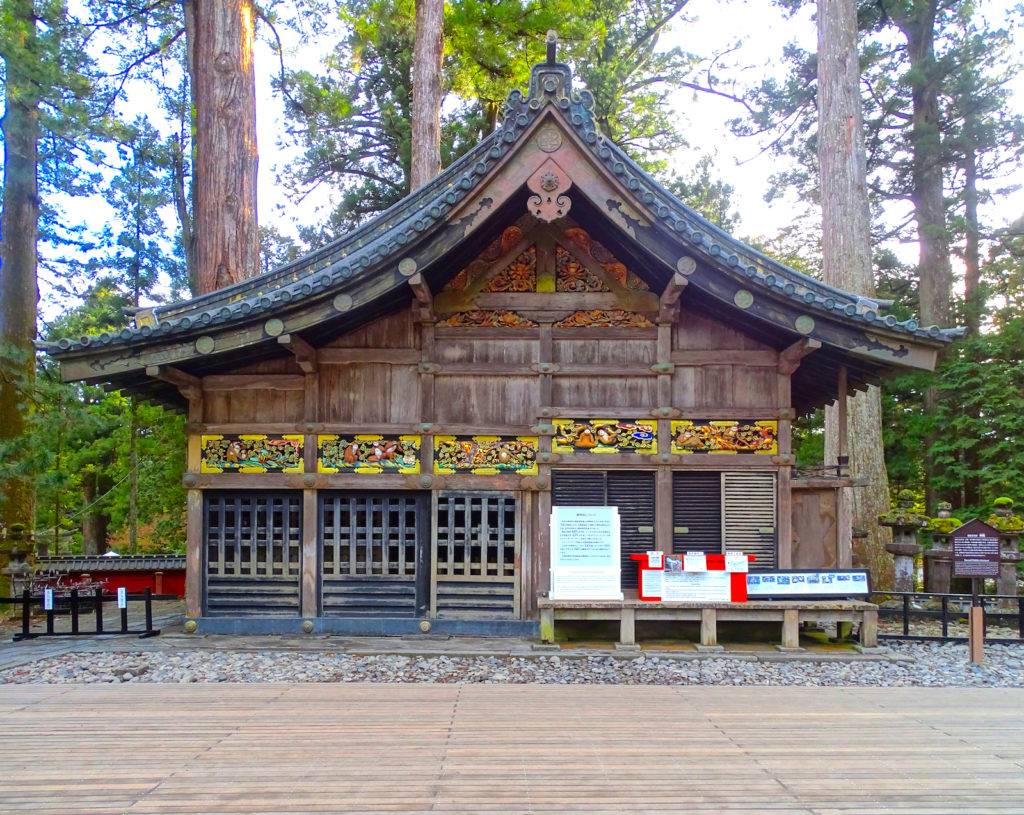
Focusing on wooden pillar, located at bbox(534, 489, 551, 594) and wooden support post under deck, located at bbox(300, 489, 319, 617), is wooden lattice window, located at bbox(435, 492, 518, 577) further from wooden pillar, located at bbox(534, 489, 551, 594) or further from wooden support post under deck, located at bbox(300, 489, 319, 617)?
wooden support post under deck, located at bbox(300, 489, 319, 617)

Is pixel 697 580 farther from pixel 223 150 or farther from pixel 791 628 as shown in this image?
pixel 223 150

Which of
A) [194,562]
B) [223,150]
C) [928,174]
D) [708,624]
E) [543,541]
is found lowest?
[708,624]

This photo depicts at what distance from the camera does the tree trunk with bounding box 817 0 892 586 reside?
12836mm

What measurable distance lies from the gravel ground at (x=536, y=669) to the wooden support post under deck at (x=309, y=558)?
0.87 m

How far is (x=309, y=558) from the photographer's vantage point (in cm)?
880

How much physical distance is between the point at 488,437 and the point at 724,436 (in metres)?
2.94

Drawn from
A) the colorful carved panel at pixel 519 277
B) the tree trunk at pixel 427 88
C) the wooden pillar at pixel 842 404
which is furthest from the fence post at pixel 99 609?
the tree trunk at pixel 427 88

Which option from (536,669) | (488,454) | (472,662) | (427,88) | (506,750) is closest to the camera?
(506,750)

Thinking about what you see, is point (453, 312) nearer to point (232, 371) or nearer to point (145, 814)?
point (232, 371)

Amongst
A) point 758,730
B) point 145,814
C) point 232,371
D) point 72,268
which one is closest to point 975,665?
point 758,730

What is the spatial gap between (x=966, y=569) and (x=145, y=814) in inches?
355

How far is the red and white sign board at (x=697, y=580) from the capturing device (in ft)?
27.0

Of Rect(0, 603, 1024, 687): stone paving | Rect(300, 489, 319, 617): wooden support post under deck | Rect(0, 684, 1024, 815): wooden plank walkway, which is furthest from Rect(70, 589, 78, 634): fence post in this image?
Rect(0, 684, 1024, 815): wooden plank walkway

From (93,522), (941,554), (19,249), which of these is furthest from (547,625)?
(93,522)
